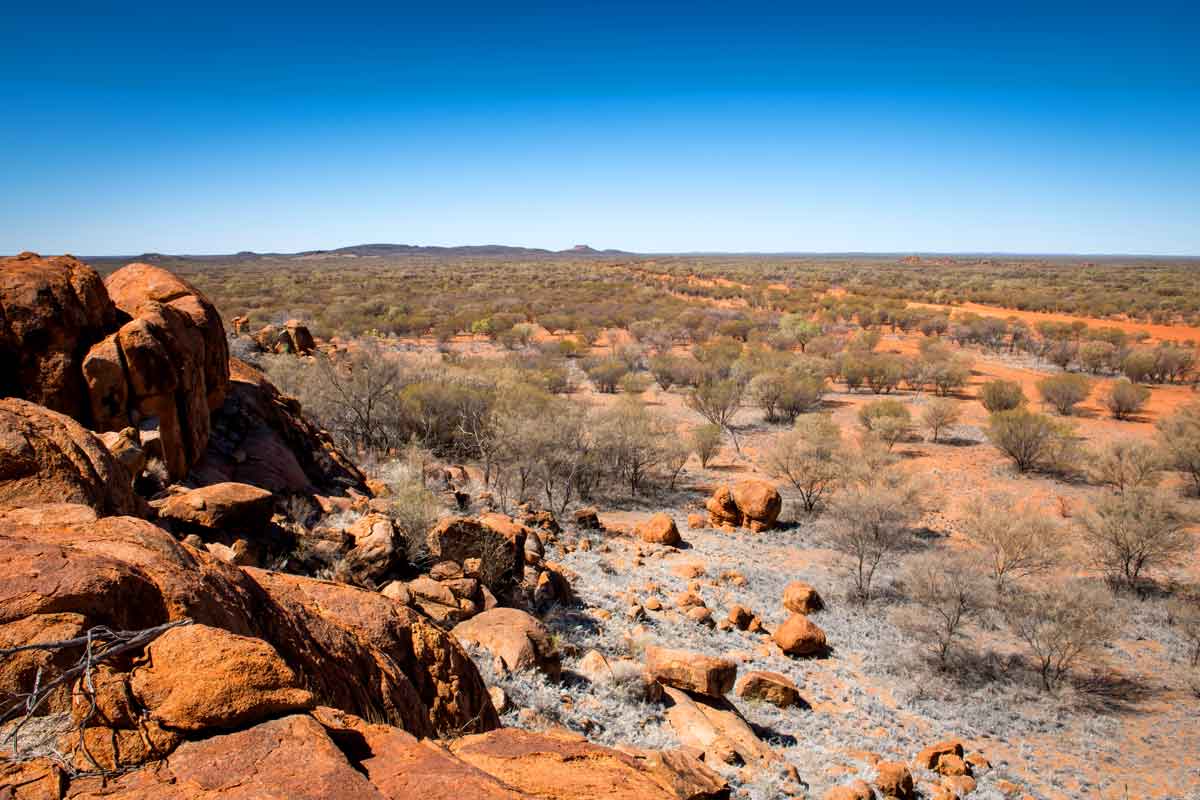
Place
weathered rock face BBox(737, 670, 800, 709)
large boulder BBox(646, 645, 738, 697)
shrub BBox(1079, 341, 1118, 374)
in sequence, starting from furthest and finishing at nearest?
1. shrub BBox(1079, 341, 1118, 374)
2. weathered rock face BBox(737, 670, 800, 709)
3. large boulder BBox(646, 645, 738, 697)

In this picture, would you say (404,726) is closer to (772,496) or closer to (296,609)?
(296,609)

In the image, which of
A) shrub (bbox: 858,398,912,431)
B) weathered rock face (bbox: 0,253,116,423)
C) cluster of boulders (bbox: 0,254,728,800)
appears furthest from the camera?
shrub (bbox: 858,398,912,431)

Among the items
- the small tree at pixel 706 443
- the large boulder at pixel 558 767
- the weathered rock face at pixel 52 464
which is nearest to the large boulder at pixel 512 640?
the large boulder at pixel 558 767

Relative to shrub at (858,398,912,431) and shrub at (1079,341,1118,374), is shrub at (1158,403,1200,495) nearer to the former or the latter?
shrub at (858,398,912,431)

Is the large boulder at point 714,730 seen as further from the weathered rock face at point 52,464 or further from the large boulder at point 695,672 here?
the weathered rock face at point 52,464

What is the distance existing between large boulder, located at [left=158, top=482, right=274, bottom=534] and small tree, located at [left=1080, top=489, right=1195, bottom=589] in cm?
1681

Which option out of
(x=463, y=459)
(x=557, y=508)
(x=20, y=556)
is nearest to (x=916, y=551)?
(x=557, y=508)

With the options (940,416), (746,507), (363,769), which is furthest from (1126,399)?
(363,769)

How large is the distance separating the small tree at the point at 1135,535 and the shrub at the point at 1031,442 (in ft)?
20.5

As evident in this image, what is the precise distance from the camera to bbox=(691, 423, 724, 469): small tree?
22.1m

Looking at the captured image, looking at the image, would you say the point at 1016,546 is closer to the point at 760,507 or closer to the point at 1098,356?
the point at 760,507

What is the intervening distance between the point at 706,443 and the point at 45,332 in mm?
18073

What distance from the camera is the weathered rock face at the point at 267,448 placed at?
1119cm

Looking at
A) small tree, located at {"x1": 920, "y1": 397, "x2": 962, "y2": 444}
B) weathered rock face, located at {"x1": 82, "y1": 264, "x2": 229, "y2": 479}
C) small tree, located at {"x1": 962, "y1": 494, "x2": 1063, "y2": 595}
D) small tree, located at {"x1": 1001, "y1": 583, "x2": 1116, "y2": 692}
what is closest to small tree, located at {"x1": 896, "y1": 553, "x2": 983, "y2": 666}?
small tree, located at {"x1": 1001, "y1": 583, "x2": 1116, "y2": 692}
